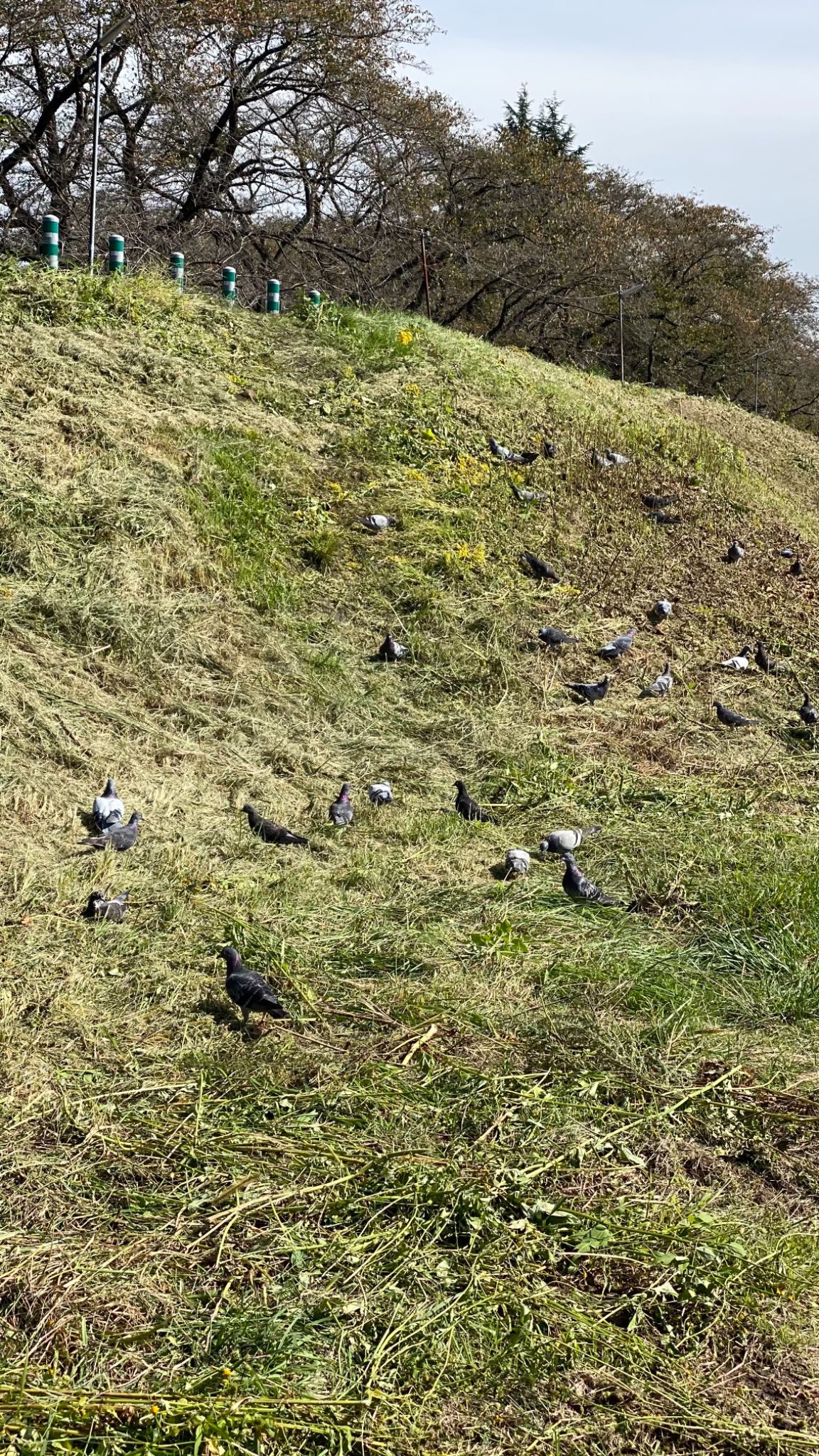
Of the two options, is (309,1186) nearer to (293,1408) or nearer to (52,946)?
(293,1408)

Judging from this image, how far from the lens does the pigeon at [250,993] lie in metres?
3.98

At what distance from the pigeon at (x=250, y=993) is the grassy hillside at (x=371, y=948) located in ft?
0.33

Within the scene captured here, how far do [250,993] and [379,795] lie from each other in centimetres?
265

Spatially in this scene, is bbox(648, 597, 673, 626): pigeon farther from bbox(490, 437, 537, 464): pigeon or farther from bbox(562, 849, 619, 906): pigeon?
bbox(562, 849, 619, 906): pigeon

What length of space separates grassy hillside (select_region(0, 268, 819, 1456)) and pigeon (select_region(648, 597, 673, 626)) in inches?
6.7

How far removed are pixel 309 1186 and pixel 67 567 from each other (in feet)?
18.0

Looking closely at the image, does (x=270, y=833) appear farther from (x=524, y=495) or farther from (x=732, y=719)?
(x=524, y=495)

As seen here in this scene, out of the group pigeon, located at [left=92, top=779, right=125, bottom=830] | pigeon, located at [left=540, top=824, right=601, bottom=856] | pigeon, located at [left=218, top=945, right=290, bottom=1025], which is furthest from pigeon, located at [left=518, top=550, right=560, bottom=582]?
pigeon, located at [left=218, top=945, right=290, bottom=1025]

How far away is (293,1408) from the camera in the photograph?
2418 millimetres

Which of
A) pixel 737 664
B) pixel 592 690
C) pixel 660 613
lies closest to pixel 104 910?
pixel 592 690

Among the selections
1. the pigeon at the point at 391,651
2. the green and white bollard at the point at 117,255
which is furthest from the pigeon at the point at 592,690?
the green and white bollard at the point at 117,255

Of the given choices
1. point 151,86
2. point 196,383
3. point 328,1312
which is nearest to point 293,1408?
point 328,1312

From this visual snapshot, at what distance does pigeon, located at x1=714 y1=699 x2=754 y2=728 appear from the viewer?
8430 mm

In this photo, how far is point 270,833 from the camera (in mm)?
5898
